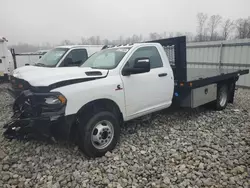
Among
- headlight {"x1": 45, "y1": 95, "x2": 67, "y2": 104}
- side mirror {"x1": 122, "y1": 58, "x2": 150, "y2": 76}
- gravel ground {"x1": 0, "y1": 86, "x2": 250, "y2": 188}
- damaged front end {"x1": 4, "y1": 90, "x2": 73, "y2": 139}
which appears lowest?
gravel ground {"x1": 0, "y1": 86, "x2": 250, "y2": 188}

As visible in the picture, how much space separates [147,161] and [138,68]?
1.63 m

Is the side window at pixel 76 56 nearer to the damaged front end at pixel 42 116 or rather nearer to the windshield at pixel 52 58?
the windshield at pixel 52 58

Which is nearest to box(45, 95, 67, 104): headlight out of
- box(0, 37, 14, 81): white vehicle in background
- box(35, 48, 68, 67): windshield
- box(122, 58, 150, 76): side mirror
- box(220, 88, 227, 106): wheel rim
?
box(122, 58, 150, 76): side mirror

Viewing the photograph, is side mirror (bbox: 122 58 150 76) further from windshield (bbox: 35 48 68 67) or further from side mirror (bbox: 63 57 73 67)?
windshield (bbox: 35 48 68 67)

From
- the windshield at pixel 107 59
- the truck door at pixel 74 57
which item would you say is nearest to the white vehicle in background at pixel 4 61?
the truck door at pixel 74 57

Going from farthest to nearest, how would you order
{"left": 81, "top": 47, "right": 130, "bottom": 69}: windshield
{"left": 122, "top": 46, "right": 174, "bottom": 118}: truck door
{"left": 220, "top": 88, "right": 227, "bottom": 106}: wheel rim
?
{"left": 220, "top": 88, "right": 227, "bottom": 106}: wheel rim
{"left": 81, "top": 47, "right": 130, "bottom": 69}: windshield
{"left": 122, "top": 46, "right": 174, "bottom": 118}: truck door

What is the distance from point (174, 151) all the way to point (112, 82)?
66.2 inches

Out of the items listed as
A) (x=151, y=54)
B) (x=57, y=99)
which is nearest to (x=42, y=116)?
(x=57, y=99)

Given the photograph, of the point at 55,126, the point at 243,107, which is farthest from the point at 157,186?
the point at 243,107

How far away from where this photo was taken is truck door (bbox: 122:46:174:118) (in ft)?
12.6

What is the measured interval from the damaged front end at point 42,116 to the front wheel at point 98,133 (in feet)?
1.03

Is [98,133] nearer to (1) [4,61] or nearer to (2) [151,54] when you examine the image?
(2) [151,54]

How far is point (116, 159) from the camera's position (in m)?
3.44

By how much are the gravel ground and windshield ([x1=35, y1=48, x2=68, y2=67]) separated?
11.7 feet
